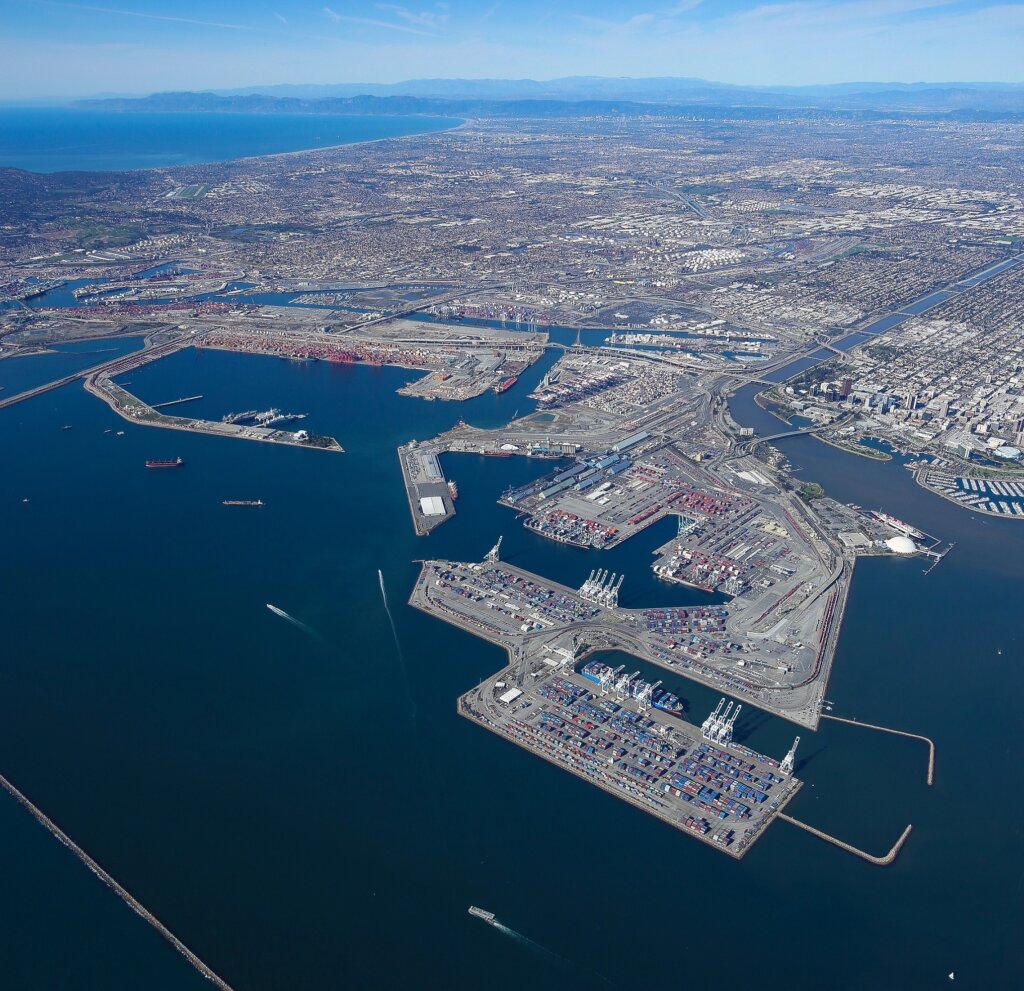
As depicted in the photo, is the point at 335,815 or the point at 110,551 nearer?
the point at 335,815

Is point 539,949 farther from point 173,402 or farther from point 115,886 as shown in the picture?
point 173,402

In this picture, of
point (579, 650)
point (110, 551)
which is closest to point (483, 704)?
point (579, 650)

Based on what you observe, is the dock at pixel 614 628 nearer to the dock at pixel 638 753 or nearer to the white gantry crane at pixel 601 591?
the white gantry crane at pixel 601 591

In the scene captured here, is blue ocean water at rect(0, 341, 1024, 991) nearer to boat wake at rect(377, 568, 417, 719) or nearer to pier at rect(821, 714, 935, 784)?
boat wake at rect(377, 568, 417, 719)

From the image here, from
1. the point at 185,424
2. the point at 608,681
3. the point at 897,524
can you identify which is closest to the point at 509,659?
the point at 608,681

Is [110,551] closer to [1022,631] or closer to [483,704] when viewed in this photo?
[483,704]

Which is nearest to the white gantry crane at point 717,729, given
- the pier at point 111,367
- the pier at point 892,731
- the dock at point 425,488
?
the pier at point 892,731
